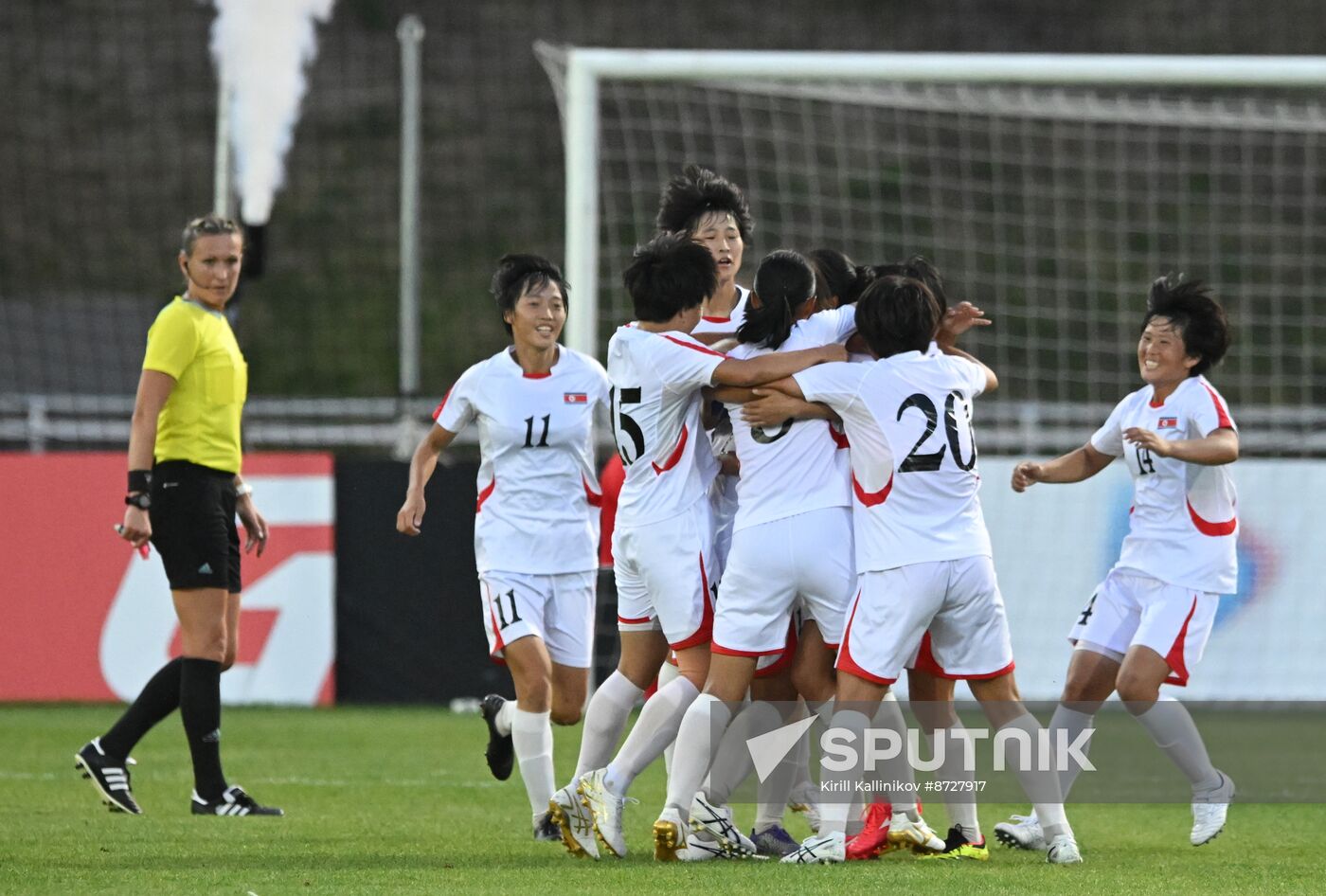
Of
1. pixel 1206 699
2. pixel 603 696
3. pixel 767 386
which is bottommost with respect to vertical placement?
pixel 1206 699

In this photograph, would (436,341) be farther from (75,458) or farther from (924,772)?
(924,772)

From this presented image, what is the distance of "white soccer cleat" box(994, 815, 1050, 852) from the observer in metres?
6.11

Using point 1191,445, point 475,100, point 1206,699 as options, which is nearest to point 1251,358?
point 1206,699

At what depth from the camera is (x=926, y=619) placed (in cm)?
556

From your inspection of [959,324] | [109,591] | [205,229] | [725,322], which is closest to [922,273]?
[959,324]

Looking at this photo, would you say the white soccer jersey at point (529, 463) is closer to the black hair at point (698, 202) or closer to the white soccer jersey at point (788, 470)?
the black hair at point (698, 202)

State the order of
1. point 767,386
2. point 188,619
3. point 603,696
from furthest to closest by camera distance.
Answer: point 188,619
point 603,696
point 767,386

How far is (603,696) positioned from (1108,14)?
23399 mm

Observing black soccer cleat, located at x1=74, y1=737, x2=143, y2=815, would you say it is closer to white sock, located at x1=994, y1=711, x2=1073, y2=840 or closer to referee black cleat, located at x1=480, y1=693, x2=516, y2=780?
referee black cleat, located at x1=480, y1=693, x2=516, y2=780

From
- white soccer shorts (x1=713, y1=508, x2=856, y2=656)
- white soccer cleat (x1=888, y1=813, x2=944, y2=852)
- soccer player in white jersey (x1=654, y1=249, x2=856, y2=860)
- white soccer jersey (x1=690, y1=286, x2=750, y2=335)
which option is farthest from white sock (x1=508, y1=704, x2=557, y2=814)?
white soccer jersey (x1=690, y1=286, x2=750, y2=335)

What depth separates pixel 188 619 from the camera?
688 centimetres

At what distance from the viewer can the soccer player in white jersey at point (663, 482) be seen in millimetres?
5750

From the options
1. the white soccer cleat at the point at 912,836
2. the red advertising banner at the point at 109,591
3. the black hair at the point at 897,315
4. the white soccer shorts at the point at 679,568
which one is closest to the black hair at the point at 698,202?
the black hair at the point at 897,315

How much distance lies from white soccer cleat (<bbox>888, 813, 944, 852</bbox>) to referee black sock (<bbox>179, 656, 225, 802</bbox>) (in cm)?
252
